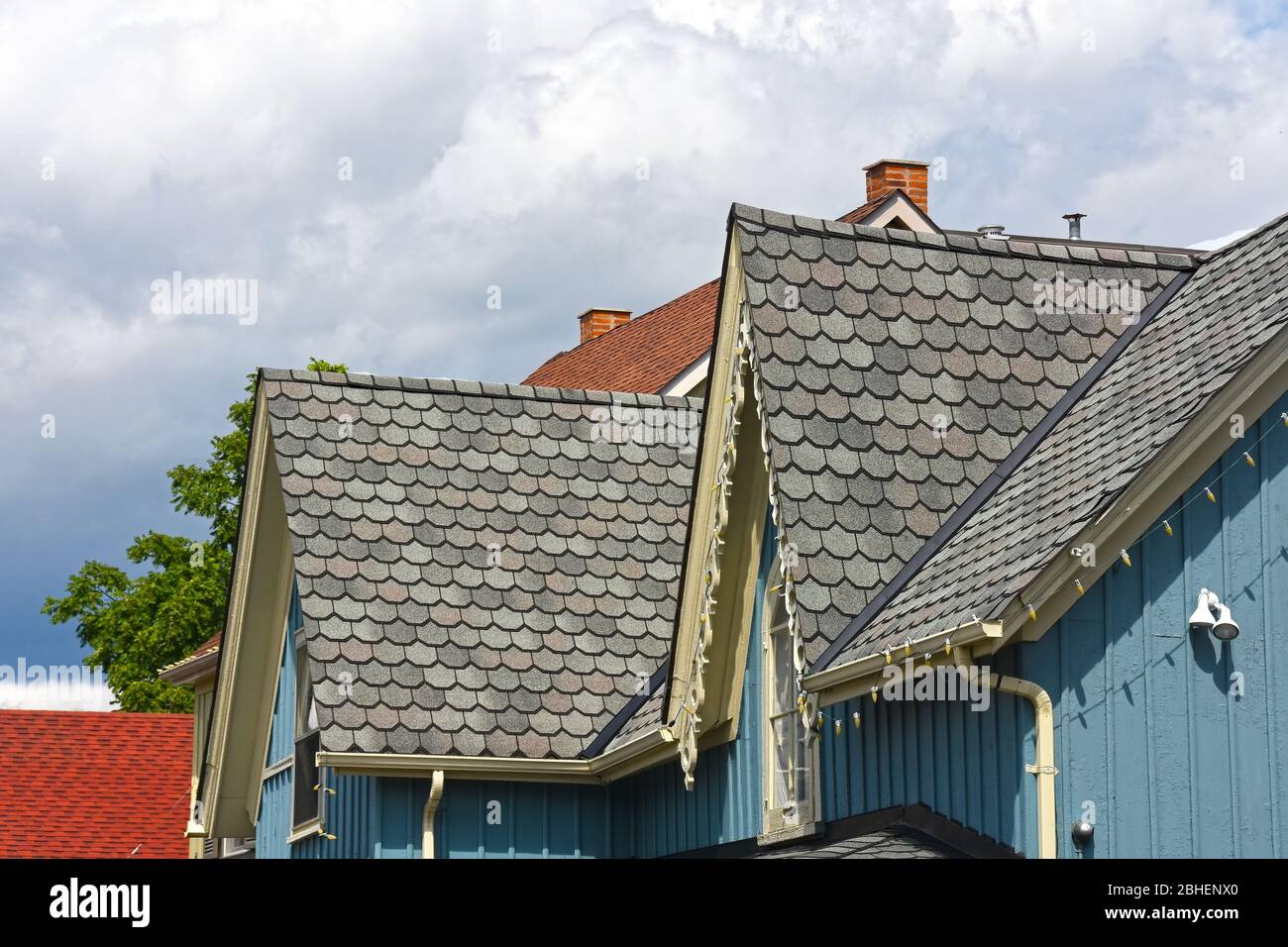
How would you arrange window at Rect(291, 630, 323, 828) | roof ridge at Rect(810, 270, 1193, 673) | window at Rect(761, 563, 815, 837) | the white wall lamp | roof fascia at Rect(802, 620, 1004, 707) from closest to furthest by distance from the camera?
roof fascia at Rect(802, 620, 1004, 707), the white wall lamp, roof ridge at Rect(810, 270, 1193, 673), window at Rect(761, 563, 815, 837), window at Rect(291, 630, 323, 828)

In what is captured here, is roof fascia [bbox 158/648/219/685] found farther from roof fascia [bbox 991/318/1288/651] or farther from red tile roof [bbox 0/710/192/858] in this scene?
roof fascia [bbox 991/318/1288/651]

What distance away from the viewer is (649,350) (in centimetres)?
2795

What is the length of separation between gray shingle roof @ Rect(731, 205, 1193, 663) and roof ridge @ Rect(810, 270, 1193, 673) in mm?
53

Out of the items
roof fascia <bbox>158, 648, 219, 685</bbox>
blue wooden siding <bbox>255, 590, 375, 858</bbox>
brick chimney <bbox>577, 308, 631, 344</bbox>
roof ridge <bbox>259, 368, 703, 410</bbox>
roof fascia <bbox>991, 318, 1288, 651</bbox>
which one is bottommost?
blue wooden siding <bbox>255, 590, 375, 858</bbox>

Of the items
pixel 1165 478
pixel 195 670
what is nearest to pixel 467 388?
pixel 1165 478

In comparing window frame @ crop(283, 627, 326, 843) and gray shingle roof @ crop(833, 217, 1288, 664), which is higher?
gray shingle roof @ crop(833, 217, 1288, 664)

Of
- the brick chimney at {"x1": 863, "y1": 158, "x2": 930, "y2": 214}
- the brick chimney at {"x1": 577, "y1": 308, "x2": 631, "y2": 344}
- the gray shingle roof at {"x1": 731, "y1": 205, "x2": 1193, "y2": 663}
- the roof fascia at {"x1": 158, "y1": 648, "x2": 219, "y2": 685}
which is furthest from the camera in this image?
the brick chimney at {"x1": 577, "y1": 308, "x2": 631, "y2": 344}

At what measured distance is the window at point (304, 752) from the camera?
17.3m

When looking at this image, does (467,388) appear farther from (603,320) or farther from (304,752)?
(603,320)

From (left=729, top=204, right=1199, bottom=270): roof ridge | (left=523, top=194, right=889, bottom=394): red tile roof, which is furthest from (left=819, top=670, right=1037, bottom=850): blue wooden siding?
(left=523, top=194, right=889, bottom=394): red tile roof

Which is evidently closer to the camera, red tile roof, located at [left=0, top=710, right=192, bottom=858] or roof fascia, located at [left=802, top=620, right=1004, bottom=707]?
roof fascia, located at [left=802, top=620, right=1004, bottom=707]

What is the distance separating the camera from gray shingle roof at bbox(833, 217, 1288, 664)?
998cm
